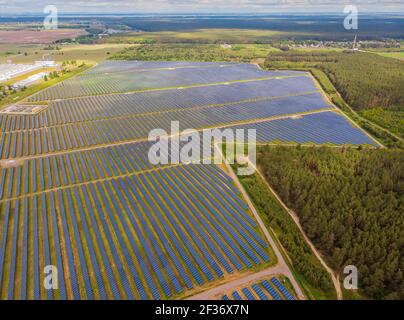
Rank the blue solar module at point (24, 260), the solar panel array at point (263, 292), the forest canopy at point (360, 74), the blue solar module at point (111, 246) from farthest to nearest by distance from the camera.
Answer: the forest canopy at point (360, 74), the blue solar module at point (111, 246), the blue solar module at point (24, 260), the solar panel array at point (263, 292)

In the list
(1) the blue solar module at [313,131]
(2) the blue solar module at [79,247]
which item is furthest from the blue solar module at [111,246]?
(1) the blue solar module at [313,131]

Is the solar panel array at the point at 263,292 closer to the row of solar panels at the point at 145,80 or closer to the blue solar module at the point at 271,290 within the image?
the blue solar module at the point at 271,290

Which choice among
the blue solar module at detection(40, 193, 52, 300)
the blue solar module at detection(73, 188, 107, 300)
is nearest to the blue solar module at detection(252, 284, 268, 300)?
the blue solar module at detection(73, 188, 107, 300)

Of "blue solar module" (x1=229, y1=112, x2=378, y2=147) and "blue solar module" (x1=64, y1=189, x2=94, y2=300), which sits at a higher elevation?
"blue solar module" (x1=229, y1=112, x2=378, y2=147)

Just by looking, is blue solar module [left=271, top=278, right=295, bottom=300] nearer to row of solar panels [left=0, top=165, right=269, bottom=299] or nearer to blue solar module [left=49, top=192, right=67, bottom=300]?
row of solar panels [left=0, top=165, right=269, bottom=299]
